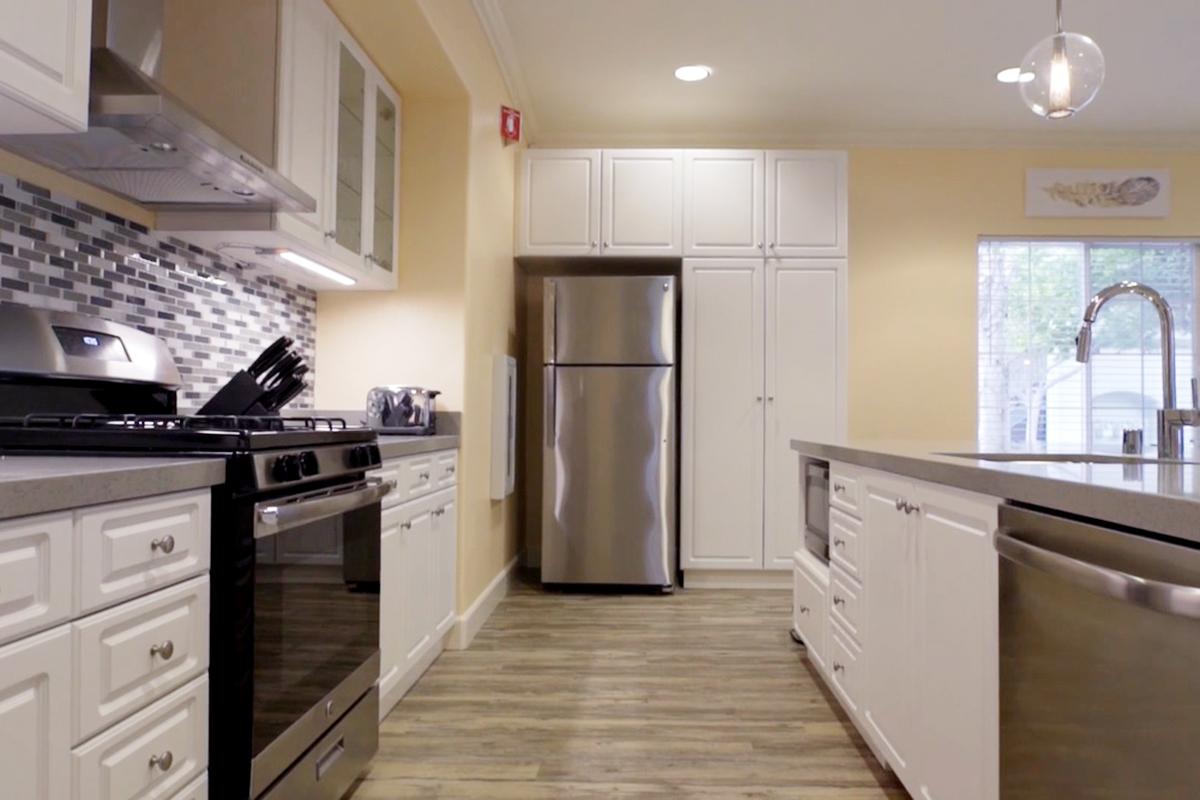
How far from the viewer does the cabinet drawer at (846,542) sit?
2127mm

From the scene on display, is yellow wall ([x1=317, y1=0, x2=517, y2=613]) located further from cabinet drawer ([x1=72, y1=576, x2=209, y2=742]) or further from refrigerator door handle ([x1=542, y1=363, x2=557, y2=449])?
cabinet drawer ([x1=72, y1=576, x2=209, y2=742])

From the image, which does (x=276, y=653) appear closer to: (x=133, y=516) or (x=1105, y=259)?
(x=133, y=516)

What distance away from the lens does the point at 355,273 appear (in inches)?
105

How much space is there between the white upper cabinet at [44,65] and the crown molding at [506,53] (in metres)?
2.03

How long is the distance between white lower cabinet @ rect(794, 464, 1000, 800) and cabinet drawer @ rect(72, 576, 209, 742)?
1.34 m

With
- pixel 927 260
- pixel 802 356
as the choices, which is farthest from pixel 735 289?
pixel 927 260

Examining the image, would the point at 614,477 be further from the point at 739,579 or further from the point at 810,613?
the point at 810,613

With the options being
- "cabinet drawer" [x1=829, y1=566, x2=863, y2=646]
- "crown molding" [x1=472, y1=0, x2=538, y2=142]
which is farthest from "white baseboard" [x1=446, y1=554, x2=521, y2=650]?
"crown molding" [x1=472, y1=0, x2=538, y2=142]

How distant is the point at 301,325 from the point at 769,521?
8.43 feet

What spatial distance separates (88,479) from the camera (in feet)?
3.16

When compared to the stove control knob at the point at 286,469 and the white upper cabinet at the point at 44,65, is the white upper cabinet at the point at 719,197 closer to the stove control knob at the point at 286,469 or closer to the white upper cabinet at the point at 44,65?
the stove control knob at the point at 286,469

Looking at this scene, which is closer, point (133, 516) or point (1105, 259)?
point (133, 516)

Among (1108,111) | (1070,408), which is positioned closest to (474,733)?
(1070,408)

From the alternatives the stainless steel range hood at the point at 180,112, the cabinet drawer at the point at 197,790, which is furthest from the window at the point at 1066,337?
the cabinet drawer at the point at 197,790
